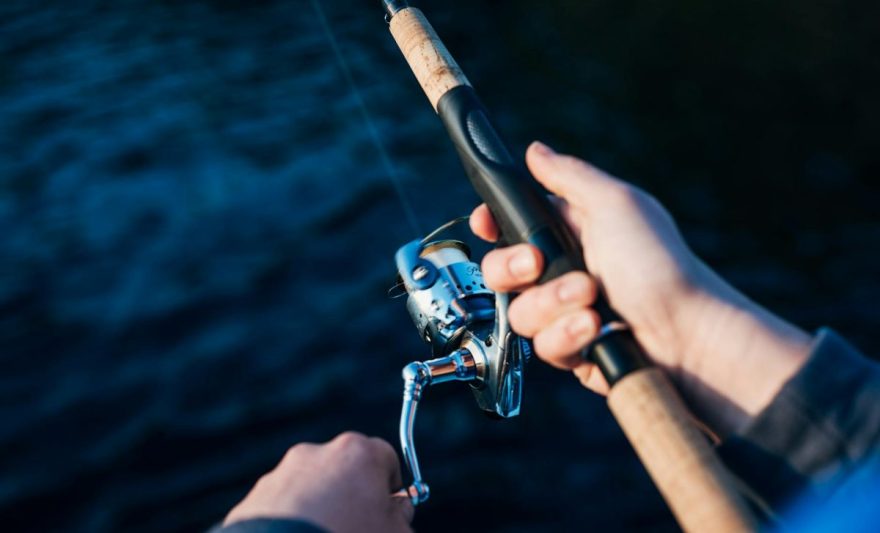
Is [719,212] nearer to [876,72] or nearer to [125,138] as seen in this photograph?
[876,72]

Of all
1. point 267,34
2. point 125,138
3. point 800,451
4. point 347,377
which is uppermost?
point 267,34

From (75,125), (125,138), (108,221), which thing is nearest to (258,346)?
(108,221)

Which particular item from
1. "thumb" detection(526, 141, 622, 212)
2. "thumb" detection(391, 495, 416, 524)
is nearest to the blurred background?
"thumb" detection(391, 495, 416, 524)

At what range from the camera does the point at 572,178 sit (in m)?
1.90

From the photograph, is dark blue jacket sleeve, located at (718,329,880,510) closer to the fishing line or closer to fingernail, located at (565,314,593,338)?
fingernail, located at (565,314,593,338)

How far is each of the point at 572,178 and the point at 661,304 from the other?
0.34 meters

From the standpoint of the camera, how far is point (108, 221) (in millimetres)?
3756

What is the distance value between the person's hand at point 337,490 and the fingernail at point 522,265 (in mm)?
454

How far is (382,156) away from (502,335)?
232cm

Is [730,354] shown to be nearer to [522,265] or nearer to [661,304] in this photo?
[661,304]

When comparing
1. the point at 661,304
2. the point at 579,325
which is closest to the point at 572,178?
the point at 661,304

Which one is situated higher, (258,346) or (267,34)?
(267,34)

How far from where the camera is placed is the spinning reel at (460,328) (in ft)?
6.76

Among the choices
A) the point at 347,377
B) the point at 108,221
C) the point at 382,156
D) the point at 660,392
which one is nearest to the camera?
the point at 660,392
